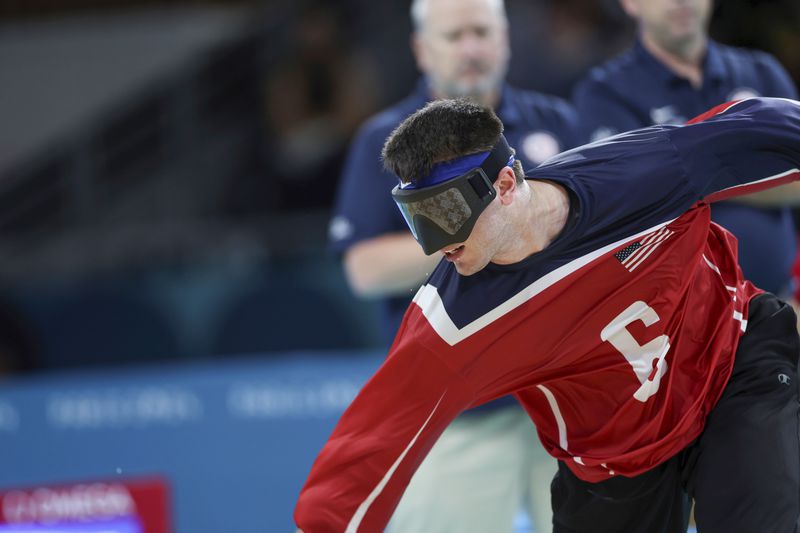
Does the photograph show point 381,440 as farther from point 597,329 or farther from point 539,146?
point 539,146

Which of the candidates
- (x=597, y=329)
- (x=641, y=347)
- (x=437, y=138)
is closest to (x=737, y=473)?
(x=641, y=347)

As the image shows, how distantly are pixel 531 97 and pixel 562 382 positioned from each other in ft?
5.08

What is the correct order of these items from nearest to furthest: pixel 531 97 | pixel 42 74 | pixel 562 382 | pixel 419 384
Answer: pixel 419 384
pixel 562 382
pixel 531 97
pixel 42 74

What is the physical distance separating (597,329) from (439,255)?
915mm

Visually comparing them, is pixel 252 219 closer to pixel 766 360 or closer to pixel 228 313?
pixel 228 313

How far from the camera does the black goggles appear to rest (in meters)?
2.46

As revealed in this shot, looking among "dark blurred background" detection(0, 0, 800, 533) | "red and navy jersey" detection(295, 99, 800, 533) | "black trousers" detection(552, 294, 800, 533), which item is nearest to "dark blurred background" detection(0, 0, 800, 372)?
"dark blurred background" detection(0, 0, 800, 533)

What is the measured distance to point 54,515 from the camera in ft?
15.3

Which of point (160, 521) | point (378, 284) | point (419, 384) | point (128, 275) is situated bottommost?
point (160, 521)

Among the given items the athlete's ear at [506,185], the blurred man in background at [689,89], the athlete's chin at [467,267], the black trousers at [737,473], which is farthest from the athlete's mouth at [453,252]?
the blurred man in background at [689,89]

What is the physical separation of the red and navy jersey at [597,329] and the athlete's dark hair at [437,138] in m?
0.26

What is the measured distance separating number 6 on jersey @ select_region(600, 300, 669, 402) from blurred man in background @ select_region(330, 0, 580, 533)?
968mm

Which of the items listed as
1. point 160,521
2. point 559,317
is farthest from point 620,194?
point 160,521

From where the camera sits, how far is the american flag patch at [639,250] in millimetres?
2660
